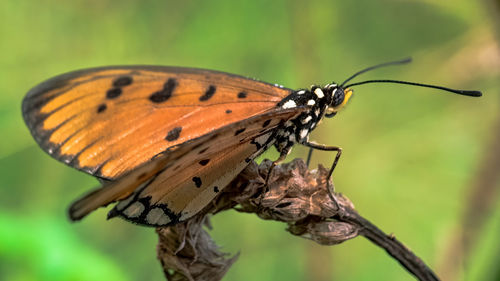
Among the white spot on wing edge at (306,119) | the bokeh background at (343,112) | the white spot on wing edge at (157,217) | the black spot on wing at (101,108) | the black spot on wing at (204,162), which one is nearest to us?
the white spot on wing edge at (157,217)

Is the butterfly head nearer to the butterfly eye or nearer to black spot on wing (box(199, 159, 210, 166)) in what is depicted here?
the butterfly eye

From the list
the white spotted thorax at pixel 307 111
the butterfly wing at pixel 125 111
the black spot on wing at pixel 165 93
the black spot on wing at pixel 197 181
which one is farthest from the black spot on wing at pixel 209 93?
the black spot on wing at pixel 197 181

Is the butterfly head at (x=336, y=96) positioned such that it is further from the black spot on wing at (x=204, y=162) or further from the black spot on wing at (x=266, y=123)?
the black spot on wing at (x=204, y=162)

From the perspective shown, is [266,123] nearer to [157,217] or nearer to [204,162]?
[204,162]

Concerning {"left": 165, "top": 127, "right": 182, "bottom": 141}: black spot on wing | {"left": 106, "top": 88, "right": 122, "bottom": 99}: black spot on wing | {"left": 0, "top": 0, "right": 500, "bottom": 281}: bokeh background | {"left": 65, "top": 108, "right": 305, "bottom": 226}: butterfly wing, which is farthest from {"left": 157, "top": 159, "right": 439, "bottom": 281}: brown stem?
{"left": 0, "top": 0, "right": 500, "bottom": 281}: bokeh background

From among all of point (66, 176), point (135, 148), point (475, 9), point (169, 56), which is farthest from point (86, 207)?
point (475, 9)

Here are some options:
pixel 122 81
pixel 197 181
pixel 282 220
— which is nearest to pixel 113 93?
pixel 122 81
